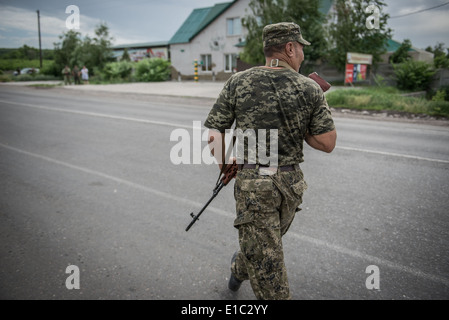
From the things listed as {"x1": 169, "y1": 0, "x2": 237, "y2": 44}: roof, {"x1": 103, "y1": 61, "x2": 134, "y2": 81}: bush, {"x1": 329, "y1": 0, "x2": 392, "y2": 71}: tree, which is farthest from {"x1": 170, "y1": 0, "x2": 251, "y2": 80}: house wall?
{"x1": 329, "y1": 0, "x2": 392, "y2": 71}: tree

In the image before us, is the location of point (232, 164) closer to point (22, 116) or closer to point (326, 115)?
point (326, 115)

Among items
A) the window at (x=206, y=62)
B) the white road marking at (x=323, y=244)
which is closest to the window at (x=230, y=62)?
the window at (x=206, y=62)

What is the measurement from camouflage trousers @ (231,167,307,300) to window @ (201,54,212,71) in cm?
3385

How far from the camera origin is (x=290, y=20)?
20750mm

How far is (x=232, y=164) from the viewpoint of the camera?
2.24 m

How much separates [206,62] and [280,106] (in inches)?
1352

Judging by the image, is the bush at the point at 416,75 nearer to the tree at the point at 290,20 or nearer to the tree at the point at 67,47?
the tree at the point at 290,20

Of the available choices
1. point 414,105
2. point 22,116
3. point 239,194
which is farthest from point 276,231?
point 414,105

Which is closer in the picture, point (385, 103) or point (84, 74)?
point (385, 103)

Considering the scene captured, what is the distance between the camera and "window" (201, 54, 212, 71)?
34.2 m

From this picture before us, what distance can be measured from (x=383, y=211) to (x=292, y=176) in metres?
2.47

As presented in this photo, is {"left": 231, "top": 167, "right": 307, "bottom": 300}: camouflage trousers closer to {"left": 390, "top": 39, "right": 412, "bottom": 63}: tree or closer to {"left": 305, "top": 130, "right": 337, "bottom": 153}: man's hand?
{"left": 305, "top": 130, "right": 337, "bottom": 153}: man's hand

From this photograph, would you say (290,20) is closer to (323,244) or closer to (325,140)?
(323,244)

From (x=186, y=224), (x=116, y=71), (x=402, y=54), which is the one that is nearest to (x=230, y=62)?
(x=116, y=71)
